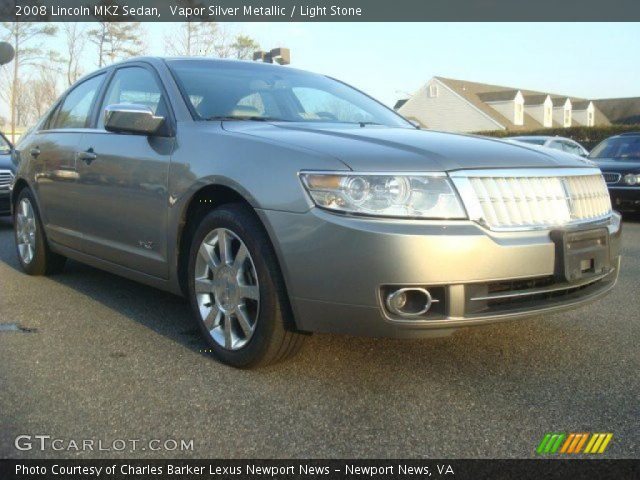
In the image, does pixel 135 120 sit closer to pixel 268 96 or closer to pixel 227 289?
pixel 268 96

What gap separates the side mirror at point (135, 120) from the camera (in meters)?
3.83

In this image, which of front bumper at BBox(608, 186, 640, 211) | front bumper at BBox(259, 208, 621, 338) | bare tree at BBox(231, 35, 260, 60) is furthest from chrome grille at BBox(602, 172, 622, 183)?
bare tree at BBox(231, 35, 260, 60)

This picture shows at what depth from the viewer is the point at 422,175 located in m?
2.96

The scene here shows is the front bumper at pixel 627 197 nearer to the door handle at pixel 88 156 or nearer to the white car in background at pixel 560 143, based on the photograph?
the white car in background at pixel 560 143

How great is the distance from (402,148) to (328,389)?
1118 mm

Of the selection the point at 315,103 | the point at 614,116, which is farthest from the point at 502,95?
the point at 315,103

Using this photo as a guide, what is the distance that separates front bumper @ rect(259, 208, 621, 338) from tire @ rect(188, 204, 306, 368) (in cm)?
12

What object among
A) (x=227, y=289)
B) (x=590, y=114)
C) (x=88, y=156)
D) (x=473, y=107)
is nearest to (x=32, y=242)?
(x=88, y=156)

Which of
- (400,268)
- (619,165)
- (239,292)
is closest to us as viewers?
(400,268)

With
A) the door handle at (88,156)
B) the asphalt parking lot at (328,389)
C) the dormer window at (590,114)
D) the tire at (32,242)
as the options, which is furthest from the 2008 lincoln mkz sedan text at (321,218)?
the dormer window at (590,114)

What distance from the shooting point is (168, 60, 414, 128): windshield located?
407 cm

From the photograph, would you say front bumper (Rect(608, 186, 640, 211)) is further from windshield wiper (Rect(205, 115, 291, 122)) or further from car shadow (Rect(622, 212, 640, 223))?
windshield wiper (Rect(205, 115, 291, 122))

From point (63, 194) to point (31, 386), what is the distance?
210 centimetres

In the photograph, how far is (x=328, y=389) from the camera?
316 centimetres
